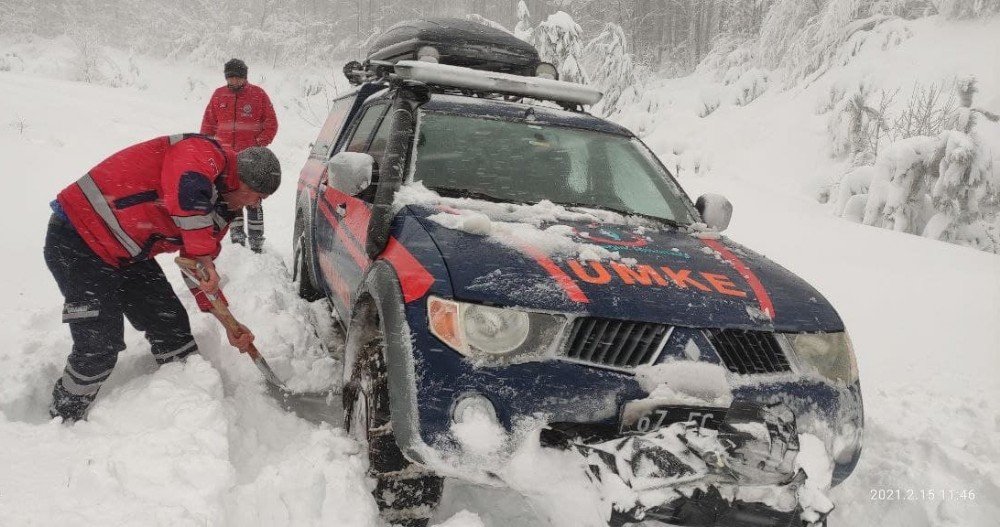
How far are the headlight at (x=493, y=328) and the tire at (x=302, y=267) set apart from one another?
110 inches

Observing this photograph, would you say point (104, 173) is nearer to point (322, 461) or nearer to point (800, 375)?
point (322, 461)

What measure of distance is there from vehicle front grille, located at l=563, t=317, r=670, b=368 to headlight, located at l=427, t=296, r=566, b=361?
3.0 inches

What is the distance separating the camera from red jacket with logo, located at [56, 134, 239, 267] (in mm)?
2750

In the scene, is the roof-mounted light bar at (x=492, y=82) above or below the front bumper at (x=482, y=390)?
above

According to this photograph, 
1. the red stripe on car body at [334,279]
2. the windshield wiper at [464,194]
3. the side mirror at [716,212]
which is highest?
the windshield wiper at [464,194]

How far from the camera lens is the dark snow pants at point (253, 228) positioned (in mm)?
5949

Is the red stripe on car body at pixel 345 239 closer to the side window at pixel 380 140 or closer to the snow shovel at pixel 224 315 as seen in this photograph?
the side window at pixel 380 140

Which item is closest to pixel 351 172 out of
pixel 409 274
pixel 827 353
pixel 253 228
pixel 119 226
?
pixel 409 274

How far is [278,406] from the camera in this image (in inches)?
123

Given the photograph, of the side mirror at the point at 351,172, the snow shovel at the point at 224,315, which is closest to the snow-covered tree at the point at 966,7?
the side mirror at the point at 351,172

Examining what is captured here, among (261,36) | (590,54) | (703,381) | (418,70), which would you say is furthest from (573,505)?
(261,36)

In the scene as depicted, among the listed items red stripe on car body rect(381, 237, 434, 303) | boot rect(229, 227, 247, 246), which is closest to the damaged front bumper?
red stripe on car body rect(381, 237, 434, 303)

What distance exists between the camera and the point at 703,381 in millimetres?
2062

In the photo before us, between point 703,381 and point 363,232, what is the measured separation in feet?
5.24
